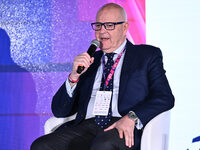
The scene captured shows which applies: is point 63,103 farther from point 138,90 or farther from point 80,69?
point 138,90

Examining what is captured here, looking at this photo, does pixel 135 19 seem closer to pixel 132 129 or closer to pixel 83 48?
pixel 83 48

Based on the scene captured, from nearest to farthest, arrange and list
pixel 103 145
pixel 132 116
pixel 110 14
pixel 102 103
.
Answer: pixel 103 145 → pixel 132 116 → pixel 102 103 → pixel 110 14

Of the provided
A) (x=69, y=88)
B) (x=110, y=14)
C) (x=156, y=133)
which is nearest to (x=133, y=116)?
(x=156, y=133)

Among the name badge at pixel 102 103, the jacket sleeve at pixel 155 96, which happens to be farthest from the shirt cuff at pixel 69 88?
the jacket sleeve at pixel 155 96

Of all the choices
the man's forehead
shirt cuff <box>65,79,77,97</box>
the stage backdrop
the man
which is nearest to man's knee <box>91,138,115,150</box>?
the man

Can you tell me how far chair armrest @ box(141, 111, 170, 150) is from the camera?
5.47 ft

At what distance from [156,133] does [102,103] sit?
391mm

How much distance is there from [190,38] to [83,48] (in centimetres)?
103

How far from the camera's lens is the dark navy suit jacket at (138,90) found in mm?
1790

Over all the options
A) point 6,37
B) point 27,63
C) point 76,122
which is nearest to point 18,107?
point 27,63

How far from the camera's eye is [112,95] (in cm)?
198

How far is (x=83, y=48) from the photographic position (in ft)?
10.1

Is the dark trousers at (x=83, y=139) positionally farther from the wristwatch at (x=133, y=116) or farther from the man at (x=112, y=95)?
the wristwatch at (x=133, y=116)

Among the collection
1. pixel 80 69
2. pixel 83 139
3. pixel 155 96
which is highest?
pixel 80 69
